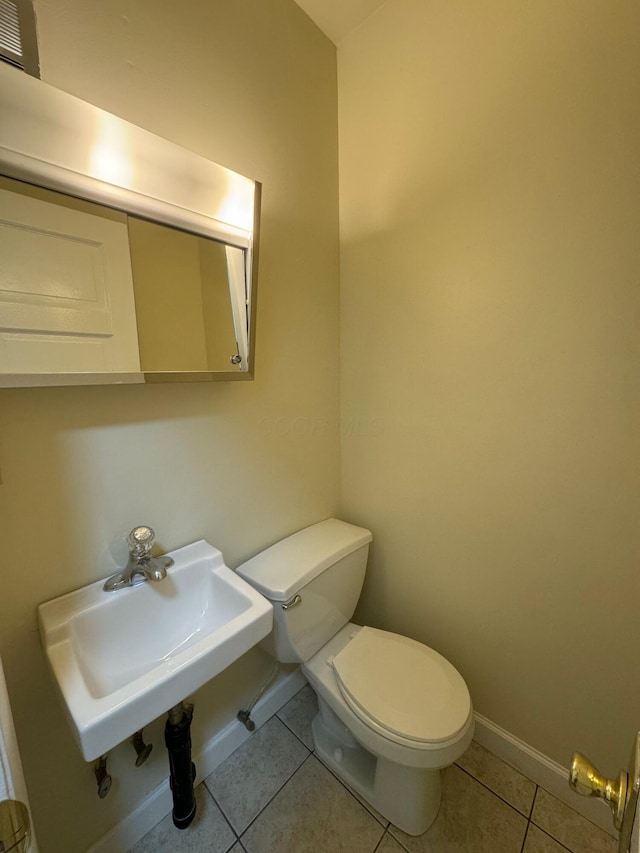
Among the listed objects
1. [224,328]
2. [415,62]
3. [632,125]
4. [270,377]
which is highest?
[415,62]

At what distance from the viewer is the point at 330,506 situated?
1.54m

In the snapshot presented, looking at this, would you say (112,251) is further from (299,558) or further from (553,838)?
(553,838)

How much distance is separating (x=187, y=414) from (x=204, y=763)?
122 cm

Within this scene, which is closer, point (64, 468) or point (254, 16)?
point (64, 468)

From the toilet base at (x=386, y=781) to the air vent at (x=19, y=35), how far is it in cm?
184

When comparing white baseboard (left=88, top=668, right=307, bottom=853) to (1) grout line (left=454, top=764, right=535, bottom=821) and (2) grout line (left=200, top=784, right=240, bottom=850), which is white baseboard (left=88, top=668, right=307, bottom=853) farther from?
(1) grout line (left=454, top=764, right=535, bottom=821)

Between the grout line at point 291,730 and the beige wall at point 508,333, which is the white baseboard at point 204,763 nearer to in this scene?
the grout line at point 291,730

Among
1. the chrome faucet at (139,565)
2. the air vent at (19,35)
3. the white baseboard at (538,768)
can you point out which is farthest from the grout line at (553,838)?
the air vent at (19,35)

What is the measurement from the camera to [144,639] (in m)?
0.89

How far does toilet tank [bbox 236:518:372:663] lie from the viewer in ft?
3.52

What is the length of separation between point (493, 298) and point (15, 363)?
1.25 metres

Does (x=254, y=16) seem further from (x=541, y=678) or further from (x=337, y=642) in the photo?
(x=541, y=678)

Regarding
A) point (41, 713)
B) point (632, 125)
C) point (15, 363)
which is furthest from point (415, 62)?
point (41, 713)

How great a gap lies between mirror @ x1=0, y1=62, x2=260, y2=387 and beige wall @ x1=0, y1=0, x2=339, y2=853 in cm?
9
